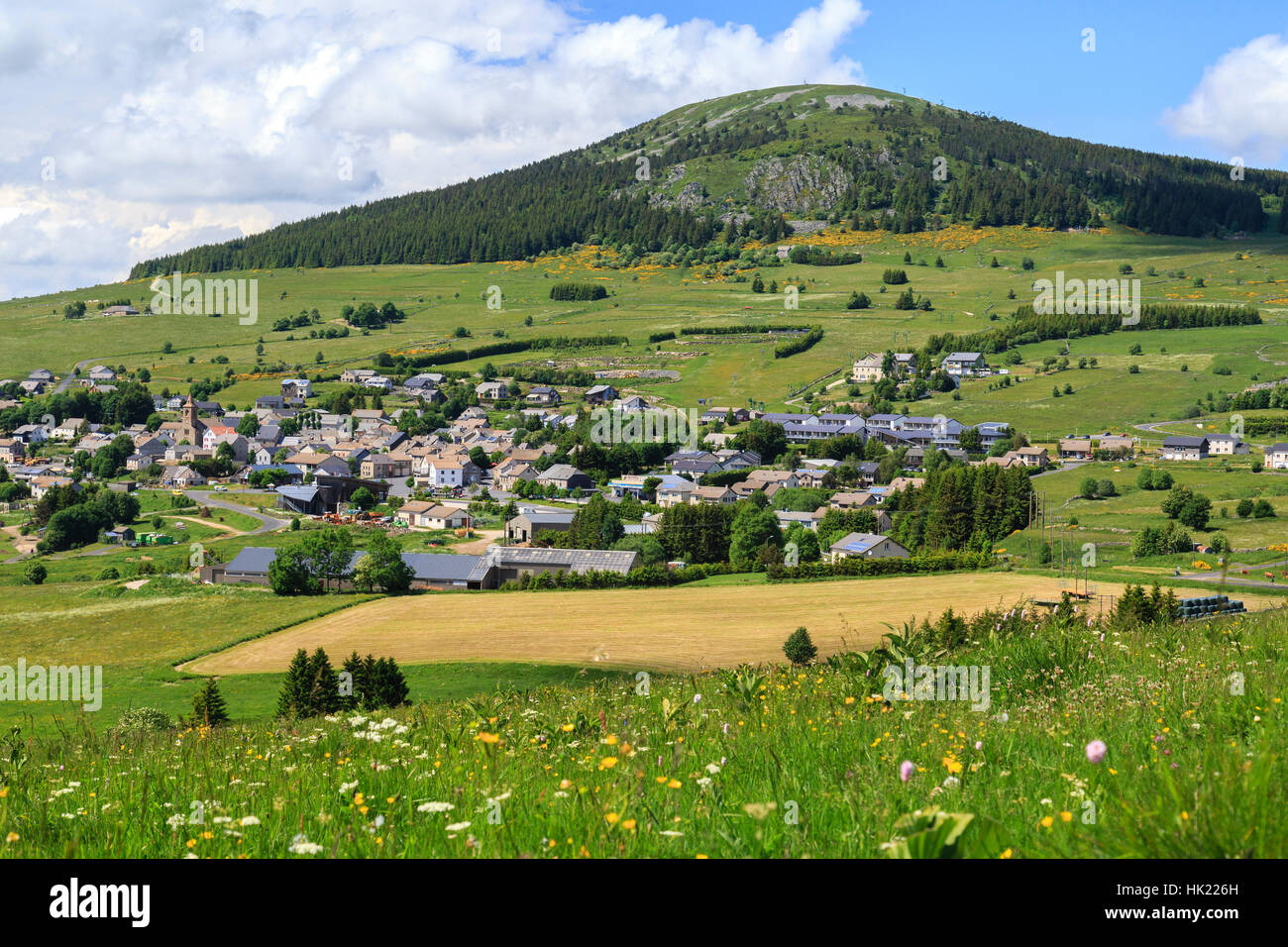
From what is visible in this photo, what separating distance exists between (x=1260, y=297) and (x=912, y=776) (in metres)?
174

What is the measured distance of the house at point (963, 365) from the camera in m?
121

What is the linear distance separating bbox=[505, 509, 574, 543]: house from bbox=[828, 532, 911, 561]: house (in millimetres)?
19840

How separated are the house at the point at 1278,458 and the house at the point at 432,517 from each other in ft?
207

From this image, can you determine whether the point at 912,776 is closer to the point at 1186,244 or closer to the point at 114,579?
the point at 114,579

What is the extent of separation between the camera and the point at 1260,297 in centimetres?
14875

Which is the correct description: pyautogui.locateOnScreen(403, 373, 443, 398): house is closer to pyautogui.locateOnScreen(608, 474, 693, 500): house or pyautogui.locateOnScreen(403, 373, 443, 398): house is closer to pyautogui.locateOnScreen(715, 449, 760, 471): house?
pyautogui.locateOnScreen(608, 474, 693, 500): house

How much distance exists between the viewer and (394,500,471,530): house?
78500 mm

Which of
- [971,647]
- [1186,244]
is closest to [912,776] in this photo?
[971,647]

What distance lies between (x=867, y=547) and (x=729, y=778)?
186ft

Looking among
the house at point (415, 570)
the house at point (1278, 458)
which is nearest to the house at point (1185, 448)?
the house at point (1278, 458)

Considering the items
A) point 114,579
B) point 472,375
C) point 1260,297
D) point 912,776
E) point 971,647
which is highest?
point 1260,297

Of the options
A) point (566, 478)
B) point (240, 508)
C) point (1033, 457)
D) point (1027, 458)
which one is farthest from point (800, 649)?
point (240, 508)

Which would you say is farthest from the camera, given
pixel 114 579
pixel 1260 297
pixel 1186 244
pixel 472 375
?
pixel 1186 244
